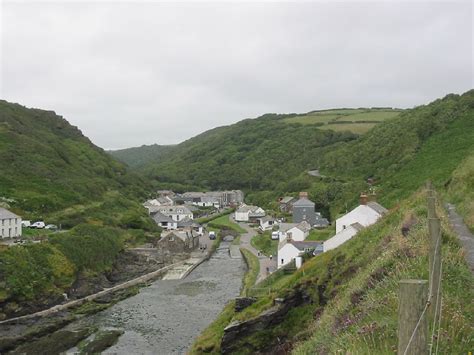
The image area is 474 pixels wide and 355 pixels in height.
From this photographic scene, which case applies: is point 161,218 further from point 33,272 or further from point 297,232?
point 33,272

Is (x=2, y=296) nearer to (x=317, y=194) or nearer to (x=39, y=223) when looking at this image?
(x=39, y=223)

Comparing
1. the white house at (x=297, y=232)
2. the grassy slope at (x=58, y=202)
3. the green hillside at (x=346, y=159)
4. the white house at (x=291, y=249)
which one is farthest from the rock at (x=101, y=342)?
the green hillside at (x=346, y=159)

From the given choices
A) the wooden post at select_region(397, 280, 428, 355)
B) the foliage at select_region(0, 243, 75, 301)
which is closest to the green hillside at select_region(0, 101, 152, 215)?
the foliage at select_region(0, 243, 75, 301)

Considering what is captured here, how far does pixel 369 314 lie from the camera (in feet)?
33.6

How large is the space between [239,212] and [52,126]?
67.1 m

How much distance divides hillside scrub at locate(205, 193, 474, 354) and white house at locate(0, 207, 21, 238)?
46.8 meters

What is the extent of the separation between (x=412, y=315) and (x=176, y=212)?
4273 inches

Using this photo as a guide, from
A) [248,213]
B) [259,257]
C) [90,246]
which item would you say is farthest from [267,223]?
[90,246]

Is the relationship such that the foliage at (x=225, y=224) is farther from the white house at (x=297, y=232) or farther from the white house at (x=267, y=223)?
the white house at (x=297, y=232)

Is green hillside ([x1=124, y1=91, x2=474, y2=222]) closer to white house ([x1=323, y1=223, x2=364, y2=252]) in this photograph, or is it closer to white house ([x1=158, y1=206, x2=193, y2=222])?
white house ([x1=323, y1=223, x2=364, y2=252])

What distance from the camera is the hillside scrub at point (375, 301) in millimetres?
8586

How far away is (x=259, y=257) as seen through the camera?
6494cm

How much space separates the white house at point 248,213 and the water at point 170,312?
4769 centimetres

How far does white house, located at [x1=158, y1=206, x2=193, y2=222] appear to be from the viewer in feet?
360
